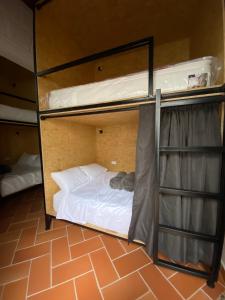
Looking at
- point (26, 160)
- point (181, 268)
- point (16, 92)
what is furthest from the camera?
point (16, 92)

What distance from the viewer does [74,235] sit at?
5.90ft

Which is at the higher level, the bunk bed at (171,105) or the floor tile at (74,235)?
the bunk bed at (171,105)

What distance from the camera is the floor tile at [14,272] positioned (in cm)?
125

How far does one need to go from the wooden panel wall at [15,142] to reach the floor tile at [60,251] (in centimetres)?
345

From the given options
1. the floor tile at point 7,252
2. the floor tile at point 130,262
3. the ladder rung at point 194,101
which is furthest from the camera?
the floor tile at point 7,252

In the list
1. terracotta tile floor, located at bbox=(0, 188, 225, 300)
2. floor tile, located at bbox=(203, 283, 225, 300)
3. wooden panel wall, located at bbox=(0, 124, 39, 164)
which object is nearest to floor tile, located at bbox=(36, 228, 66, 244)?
terracotta tile floor, located at bbox=(0, 188, 225, 300)

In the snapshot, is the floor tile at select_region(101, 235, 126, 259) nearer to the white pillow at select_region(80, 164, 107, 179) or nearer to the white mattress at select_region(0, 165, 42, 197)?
the white pillow at select_region(80, 164, 107, 179)

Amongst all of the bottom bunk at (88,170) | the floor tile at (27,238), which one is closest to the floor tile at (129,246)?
the bottom bunk at (88,170)

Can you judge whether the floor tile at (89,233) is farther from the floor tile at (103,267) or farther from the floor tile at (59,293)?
the floor tile at (59,293)

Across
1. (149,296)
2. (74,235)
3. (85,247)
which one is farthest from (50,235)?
(149,296)

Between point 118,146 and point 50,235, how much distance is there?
1992 mm

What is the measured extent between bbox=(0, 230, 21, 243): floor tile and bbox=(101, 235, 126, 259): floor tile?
1.21m

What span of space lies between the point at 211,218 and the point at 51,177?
2032mm

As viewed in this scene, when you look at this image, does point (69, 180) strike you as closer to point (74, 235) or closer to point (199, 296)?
point (74, 235)
